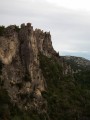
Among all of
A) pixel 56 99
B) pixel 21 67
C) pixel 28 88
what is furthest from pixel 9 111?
pixel 56 99

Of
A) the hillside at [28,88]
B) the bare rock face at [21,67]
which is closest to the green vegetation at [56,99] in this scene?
the hillside at [28,88]

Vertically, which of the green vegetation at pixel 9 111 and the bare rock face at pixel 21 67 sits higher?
the bare rock face at pixel 21 67

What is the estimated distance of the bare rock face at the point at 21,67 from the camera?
124m

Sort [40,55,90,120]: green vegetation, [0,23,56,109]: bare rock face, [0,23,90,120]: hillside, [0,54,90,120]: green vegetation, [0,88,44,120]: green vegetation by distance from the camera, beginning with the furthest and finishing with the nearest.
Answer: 1. [40,55,90,120]: green vegetation
2. [0,23,56,109]: bare rock face
3. [0,23,90,120]: hillside
4. [0,54,90,120]: green vegetation
5. [0,88,44,120]: green vegetation

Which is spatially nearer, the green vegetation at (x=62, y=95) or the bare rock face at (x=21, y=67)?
the bare rock face at (x=21, y=67)

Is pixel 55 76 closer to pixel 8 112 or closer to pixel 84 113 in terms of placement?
pixel 84 113

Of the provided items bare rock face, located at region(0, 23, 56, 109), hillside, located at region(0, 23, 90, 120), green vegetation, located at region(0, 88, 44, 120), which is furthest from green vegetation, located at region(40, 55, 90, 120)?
green vegetation, located at region(0, 88, 44, 120)

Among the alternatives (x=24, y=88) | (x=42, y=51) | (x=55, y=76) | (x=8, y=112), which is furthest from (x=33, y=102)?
(x=42, y=51)

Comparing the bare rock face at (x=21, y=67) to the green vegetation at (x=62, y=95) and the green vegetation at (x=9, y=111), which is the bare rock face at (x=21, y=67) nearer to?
A: the green vegetation at (x=9, y=111)

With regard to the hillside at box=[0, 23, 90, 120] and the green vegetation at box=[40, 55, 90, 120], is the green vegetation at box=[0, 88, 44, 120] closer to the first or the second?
the hillside at box=[0, 23, 90, 120]

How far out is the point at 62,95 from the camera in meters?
148

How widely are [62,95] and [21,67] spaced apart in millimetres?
23281

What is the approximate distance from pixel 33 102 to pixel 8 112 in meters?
15.3

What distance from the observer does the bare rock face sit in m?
124
